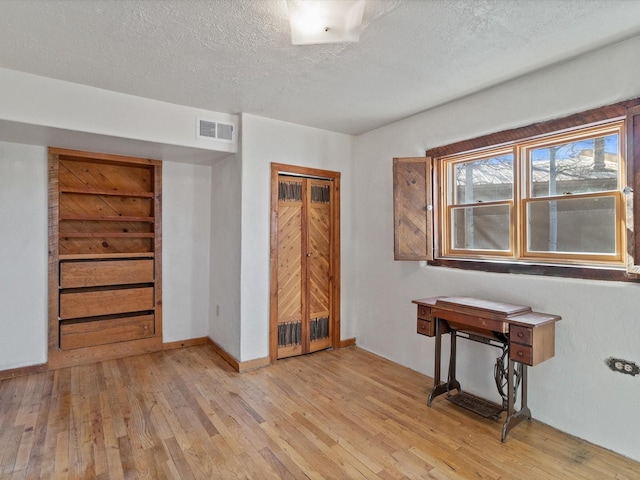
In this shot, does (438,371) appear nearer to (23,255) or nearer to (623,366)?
(623,366)

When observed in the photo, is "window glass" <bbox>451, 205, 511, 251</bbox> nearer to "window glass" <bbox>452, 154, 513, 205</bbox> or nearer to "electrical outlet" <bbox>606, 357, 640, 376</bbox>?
"window glass" <bbox>452, 154, 513, 205</bbox>

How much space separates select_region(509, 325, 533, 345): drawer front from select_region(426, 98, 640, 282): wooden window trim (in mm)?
575

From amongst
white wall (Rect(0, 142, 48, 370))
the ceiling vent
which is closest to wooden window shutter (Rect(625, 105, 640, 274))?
the ceiling vent

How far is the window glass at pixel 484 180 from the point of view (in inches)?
116

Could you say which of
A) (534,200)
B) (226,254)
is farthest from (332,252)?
(534,200)

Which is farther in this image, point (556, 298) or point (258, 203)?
point (258, 203)

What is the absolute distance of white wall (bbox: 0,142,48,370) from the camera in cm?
335

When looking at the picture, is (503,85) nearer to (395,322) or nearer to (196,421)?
(395,322)

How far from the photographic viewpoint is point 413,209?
340cm

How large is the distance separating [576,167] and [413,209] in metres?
1.32

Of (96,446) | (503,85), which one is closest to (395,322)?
(503,85)

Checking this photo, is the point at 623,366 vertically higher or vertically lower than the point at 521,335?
lower

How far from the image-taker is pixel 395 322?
3.77m

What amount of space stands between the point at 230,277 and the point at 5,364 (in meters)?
2.25
